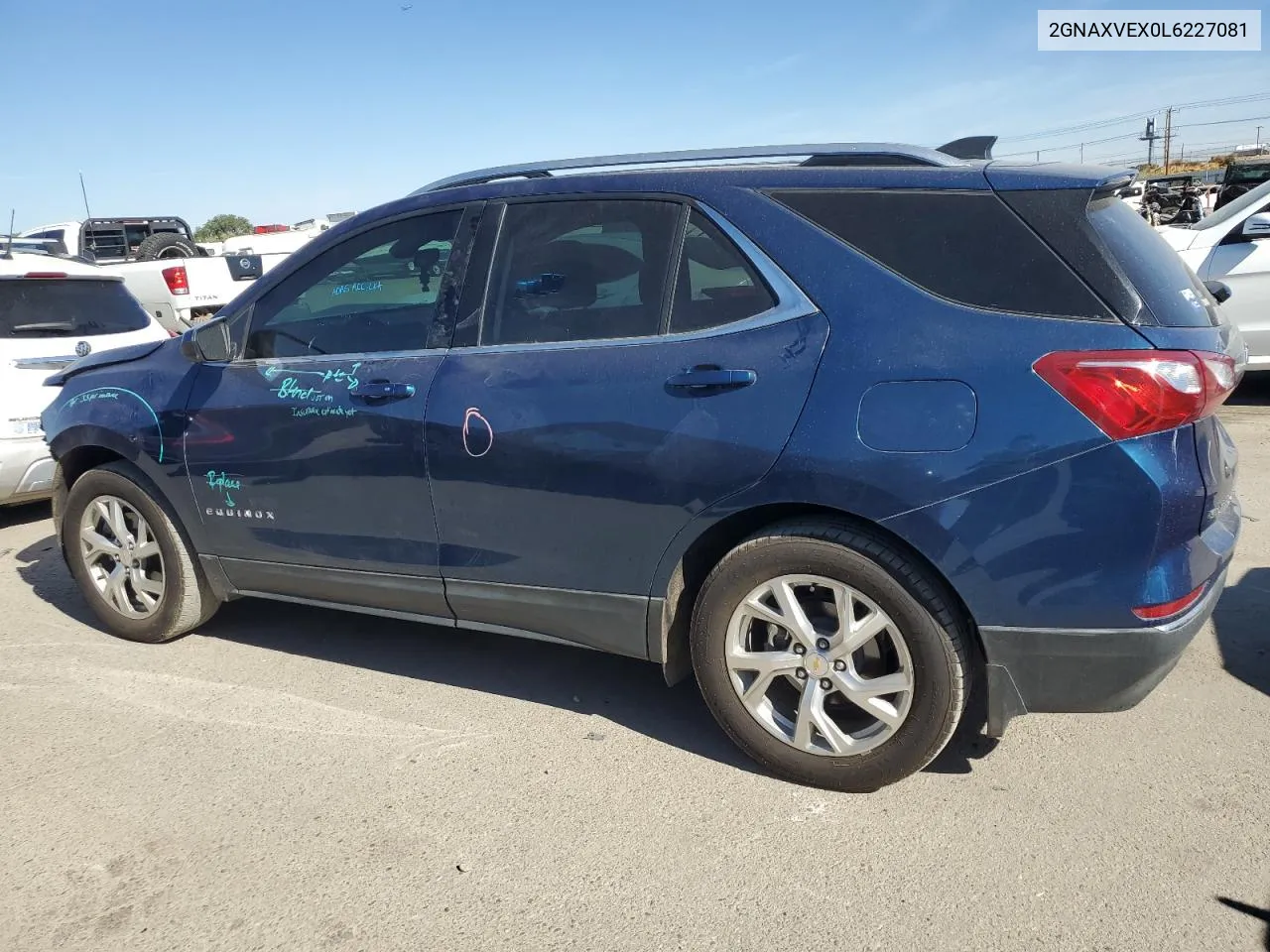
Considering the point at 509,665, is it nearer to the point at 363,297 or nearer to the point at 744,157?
the point at 363,297

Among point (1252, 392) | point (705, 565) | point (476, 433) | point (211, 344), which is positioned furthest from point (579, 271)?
point (1252, 392)

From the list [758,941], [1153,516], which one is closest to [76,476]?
[758,941]

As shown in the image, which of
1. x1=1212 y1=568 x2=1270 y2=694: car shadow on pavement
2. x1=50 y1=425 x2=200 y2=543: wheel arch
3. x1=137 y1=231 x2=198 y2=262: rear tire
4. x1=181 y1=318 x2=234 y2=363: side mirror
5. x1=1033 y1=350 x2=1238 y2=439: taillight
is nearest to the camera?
x1=1033 y1=350 x2=1238 y2=439: taillight

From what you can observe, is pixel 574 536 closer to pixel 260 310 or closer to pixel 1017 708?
pixel 1017 708

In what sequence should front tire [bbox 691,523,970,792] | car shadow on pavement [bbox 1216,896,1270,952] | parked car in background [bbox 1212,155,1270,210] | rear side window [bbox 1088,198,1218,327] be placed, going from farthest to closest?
parked car in background [bbox 1212,155,1270,210] < front tire [bbox 691,523,970,792] < rear side window [bbox 1088,198,1218,327] < car shadow on pavement [bbox 1216,896,1270,952]

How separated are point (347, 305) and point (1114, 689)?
9.29 ft

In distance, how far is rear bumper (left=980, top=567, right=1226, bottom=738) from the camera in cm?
261

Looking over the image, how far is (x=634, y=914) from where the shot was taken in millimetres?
2547

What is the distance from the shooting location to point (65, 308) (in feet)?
21.7

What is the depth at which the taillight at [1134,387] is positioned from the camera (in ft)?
8.21

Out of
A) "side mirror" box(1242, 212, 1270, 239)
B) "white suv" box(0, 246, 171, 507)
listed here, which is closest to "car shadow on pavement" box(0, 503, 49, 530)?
"white suv" box(0, 246, 171, 507)

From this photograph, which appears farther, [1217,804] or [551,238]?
[551,238]

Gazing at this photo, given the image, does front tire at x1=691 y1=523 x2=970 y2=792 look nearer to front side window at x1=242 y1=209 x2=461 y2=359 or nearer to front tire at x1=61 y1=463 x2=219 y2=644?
front side window at x1=242 y1=209 x2=461 y2=359

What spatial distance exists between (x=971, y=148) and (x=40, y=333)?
18.4ft
